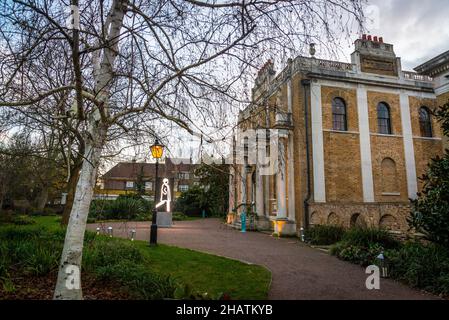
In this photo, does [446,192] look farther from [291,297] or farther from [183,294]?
[183,294]

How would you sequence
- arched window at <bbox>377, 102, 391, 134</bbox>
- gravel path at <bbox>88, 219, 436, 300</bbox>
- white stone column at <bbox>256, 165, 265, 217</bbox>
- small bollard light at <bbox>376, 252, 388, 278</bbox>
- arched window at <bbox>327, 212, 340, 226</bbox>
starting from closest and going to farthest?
1. gravel path at <bbox>88, 219, 436, 300</bbox>
2. small bollard light at <bbox>376, 252, 388, 278</bbox>
3. arched window at <bbox>327, 212, 340, 226</bbox>
4. arched window at <bbox>377, 102, 391, 134</bbox>
5. white stone column at <bbox>256, 165, 265, 217</bbox>

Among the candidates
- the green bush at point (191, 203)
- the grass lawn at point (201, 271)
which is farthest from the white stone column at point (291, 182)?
the green bush at point (191, 203)

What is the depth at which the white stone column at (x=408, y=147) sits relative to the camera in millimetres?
17841

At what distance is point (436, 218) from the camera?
6.92 m

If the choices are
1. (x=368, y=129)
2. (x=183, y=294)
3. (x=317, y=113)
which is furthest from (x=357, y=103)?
(x=183, y=294)

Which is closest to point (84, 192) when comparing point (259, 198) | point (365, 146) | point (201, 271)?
point (201, 271)

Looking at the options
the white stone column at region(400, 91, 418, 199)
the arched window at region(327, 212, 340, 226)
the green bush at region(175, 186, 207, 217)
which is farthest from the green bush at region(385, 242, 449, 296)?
the green bush at region(175, 186, 207, 217)

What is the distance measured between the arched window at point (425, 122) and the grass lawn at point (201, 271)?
1752cm

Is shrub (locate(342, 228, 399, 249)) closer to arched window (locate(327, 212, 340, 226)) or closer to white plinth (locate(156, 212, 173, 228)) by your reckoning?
arched window (locate(327, 212, 340, 226))

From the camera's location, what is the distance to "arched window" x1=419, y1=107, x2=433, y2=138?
63.1 ft

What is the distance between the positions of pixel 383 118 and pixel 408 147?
2412mm

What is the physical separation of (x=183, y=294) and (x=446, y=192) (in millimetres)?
6729

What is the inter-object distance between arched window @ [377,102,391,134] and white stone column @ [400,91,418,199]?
91cm

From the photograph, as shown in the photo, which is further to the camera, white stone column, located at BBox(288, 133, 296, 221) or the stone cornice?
white stone column, located at BBox(288, 133, 296, 221)
